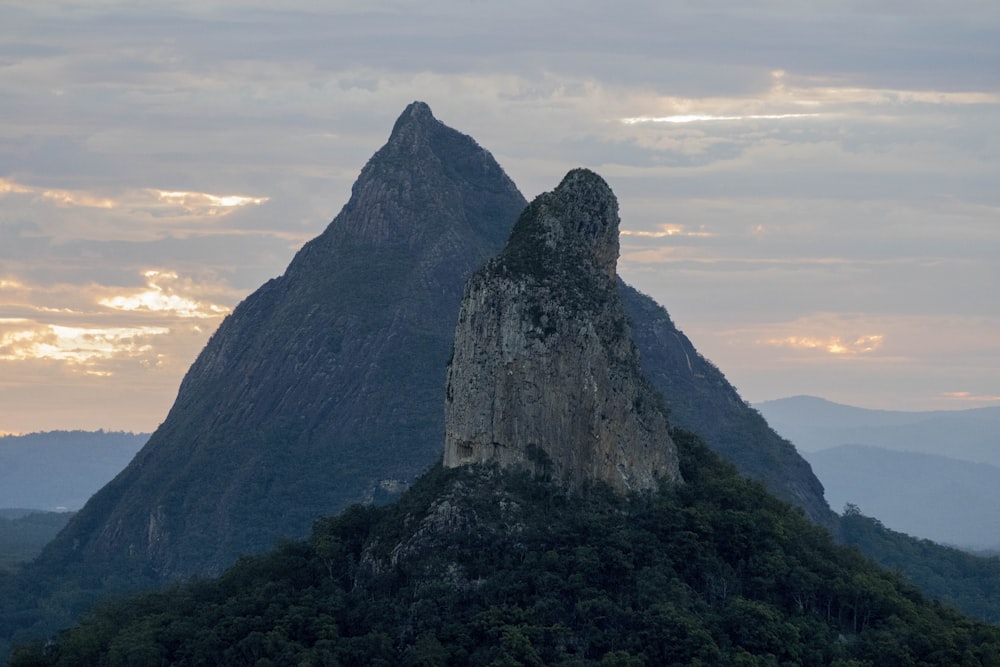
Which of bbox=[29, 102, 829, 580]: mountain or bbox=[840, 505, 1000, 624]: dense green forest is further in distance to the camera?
bbox=[29, 102, 829, 580]: mountain

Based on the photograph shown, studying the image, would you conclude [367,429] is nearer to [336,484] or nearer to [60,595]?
[336,484]

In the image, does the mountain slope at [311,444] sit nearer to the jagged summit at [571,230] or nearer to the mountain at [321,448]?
the mountain at [321,448]

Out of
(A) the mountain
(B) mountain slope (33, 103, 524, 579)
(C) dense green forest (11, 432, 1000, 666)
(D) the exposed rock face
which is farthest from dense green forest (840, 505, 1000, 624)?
(D) the exposed rock face

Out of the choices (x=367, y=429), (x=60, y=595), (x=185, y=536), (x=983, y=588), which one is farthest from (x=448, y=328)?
(x=983, y=588)

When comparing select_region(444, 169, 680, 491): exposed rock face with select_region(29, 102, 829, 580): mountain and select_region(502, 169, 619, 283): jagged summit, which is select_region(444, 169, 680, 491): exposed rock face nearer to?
select_region(502, 169, 619, 283): jagged summit

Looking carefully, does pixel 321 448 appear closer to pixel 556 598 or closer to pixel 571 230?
pixel 571 230
